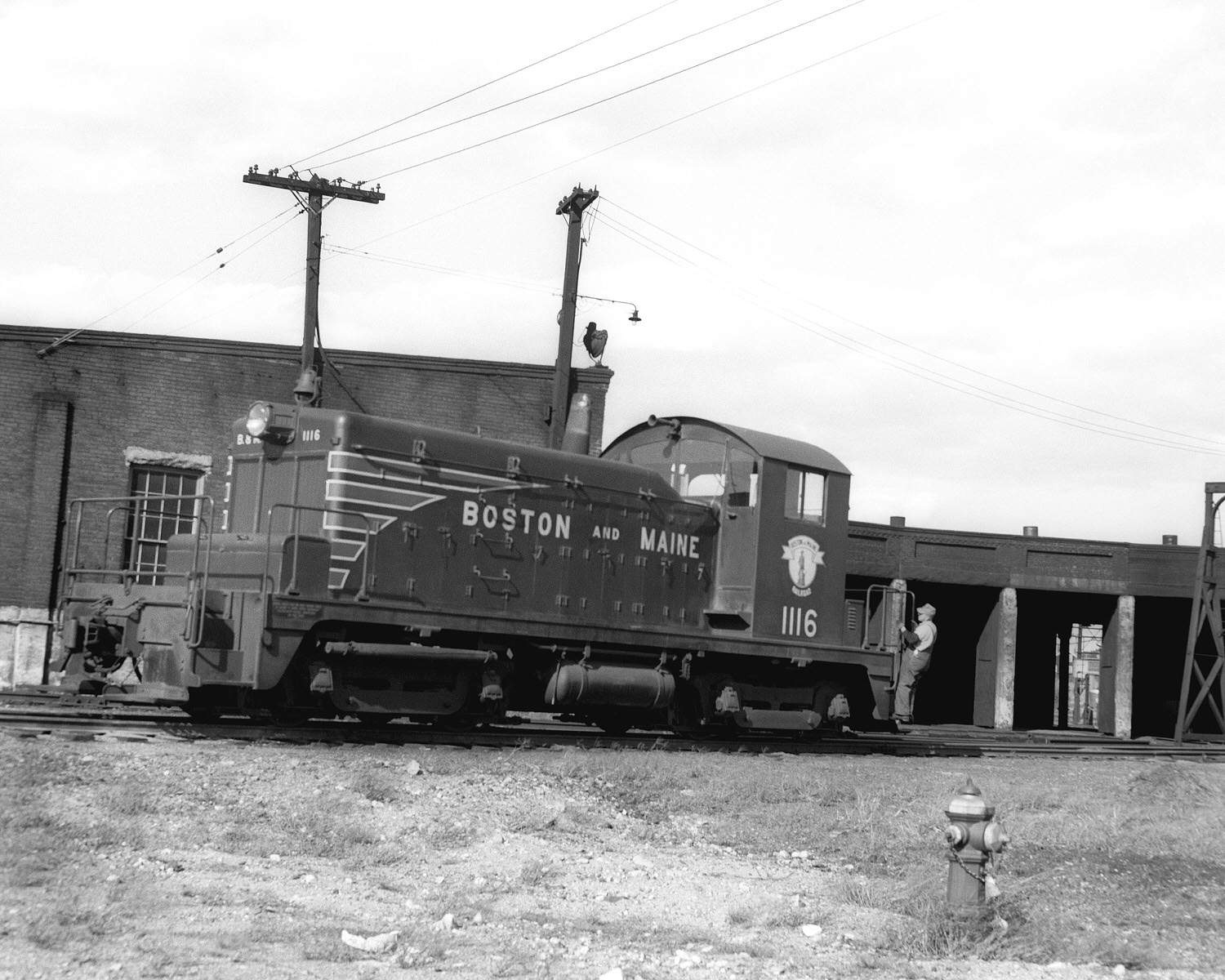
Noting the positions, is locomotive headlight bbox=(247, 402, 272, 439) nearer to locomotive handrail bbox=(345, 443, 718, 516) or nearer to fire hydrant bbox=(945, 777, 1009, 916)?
locomotive handrail bbox=(345, 443, 718, 516)

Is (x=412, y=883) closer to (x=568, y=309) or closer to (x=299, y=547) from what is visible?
(x=299, y=547)

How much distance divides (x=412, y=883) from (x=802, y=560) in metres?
9.10

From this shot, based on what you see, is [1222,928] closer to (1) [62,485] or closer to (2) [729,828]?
(2) [729,828]

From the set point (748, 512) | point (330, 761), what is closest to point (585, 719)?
point (748, 512)

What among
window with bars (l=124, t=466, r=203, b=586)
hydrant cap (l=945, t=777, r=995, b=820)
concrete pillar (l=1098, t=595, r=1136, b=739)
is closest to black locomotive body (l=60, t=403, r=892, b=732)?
hydrant cap (l=945, t=777, r=995, b=820)

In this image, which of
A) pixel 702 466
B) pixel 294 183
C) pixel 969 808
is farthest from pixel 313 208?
pixel 969 808

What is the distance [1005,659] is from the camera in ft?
89.4

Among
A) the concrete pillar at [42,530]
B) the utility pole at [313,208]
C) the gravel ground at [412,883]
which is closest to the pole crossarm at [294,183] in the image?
the utility pole at [313,208]

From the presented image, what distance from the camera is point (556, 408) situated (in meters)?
22.9

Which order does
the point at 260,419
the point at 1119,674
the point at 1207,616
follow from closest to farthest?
the point at 260,419 < the point at 1207,616 < the point at 1119,674

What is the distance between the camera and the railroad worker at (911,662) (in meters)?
16.3

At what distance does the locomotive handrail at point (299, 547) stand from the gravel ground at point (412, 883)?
185cm

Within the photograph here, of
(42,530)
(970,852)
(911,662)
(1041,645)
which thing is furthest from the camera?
(1041,645)

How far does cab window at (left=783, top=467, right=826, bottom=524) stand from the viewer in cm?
1536
